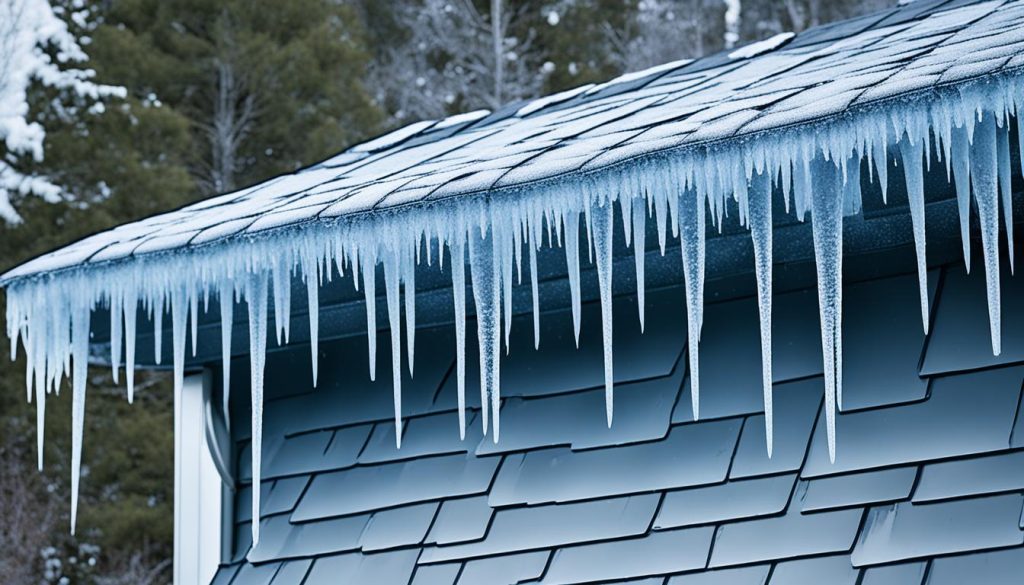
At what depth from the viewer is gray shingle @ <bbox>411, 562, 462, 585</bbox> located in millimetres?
3150

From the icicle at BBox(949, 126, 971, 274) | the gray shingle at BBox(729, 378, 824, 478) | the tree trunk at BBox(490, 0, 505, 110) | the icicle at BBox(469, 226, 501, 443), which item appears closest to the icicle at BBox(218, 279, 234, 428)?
the icicle at BBox(469, 226, 501, 443)

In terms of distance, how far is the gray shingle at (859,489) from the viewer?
105 inches

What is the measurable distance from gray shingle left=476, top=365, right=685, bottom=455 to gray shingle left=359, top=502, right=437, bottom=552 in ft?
0.68

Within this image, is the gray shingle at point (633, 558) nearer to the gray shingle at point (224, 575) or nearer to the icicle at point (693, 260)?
the icicle at point (693, 260)

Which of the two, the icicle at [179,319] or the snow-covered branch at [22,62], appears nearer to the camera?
the icicle at [179,319]

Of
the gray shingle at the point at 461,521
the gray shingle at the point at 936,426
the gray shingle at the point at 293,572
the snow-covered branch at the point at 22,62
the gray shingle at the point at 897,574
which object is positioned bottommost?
the gray shingle at the point at 293,572

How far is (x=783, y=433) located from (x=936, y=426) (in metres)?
0.33

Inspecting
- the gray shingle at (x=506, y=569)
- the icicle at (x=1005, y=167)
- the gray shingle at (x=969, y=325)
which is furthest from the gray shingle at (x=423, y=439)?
the icicle at (x=1005, y=167)

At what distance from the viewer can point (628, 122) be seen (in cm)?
314

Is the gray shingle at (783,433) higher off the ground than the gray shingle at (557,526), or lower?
higher

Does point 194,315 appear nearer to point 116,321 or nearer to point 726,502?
point 116,321

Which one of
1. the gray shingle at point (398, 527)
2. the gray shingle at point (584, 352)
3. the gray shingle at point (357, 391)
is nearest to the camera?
the gray shingle at point (584, 352)

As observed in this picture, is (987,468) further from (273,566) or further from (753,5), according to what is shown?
(753,5)

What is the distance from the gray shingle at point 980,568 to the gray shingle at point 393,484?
1126 millimetres
